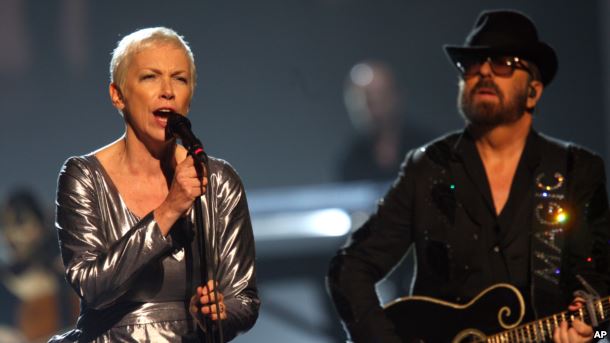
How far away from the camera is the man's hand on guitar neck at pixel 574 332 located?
12.5 feet

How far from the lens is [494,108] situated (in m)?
4.14

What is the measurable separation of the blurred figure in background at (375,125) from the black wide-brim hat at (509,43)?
102 inches

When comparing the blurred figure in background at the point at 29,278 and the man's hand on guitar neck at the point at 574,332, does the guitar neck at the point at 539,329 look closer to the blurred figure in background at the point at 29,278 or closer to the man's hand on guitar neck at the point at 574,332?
the man's hand on guitar neck at the point at 574,332

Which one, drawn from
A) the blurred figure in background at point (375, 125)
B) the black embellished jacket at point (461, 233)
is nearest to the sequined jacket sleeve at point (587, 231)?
the black embellished jacket at point (461, 233)

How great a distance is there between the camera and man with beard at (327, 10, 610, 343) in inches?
160

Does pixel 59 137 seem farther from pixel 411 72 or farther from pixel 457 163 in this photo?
pixel 457 163

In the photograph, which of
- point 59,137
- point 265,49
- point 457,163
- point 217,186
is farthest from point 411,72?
point 217,186

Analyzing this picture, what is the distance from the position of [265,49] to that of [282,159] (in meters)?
0.81

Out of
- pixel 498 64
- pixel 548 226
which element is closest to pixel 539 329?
pixel 548 226

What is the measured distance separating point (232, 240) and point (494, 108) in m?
1.31

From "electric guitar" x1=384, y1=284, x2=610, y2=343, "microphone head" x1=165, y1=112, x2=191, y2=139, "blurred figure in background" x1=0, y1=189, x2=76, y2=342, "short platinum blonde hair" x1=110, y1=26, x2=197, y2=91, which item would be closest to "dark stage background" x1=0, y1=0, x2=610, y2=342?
"blurred figure in background" x1=0, y1=189, x2=76, y2=342

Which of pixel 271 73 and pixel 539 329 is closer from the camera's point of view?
pixel 539 329

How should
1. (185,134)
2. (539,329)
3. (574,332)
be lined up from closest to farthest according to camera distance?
(185,134) < (574,332) < (539,329)

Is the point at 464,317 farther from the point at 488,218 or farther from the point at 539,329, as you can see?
the point at 488,218
